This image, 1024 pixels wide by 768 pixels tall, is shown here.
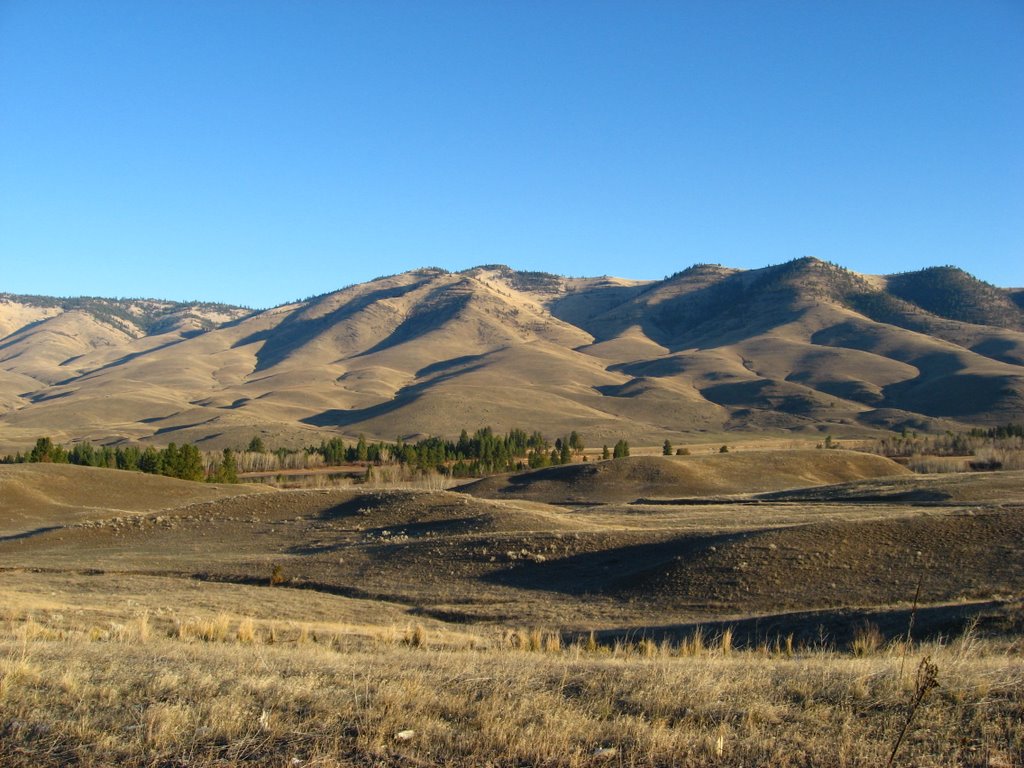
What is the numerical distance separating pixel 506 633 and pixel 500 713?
11.2 m

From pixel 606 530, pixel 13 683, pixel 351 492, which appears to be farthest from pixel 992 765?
pixel 351 492

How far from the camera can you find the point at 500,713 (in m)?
7.31

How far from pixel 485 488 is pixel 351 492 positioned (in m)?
26.8

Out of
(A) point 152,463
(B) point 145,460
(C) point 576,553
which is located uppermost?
(C) point 576,553

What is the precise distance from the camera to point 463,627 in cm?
2030

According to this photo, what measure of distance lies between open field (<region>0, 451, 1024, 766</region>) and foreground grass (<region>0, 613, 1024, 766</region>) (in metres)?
0.03

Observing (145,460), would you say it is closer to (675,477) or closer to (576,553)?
(675,477)

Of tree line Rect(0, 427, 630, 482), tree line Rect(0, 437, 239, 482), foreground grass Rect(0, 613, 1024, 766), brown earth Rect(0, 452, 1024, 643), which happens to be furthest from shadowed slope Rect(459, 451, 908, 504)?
foreground grass Rect(0, 613, 1024, 766)

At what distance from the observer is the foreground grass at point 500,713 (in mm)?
6477

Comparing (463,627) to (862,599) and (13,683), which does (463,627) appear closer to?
(862,599)

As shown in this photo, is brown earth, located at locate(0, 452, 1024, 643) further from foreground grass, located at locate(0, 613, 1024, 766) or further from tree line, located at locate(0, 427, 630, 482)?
tree line, located at locate(0, 427, 630, 482)

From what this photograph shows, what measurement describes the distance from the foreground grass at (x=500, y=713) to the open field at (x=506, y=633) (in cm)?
3

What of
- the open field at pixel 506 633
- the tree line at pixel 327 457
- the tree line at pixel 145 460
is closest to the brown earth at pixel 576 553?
the open field at pixel 506 633

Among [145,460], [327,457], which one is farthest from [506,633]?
[327,457]
